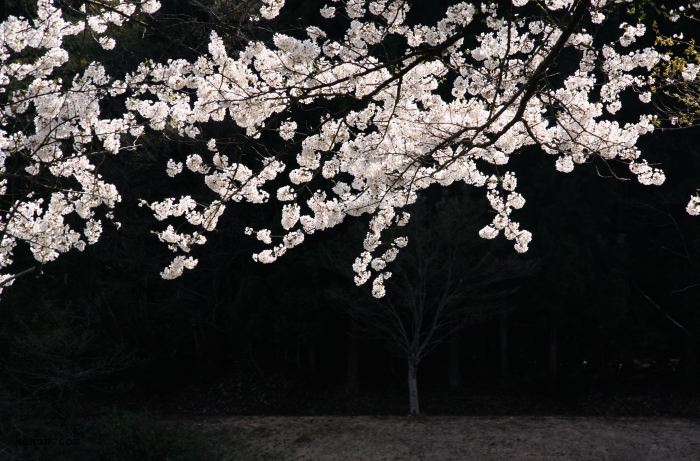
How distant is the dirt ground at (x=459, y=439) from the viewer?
10727 millimetres

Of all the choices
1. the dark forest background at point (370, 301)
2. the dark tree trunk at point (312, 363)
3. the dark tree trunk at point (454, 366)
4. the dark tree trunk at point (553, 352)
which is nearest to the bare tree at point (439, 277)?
the dark forest background at point (370, 301)

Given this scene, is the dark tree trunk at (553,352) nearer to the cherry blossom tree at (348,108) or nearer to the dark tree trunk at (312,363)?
the dark tree trunk at (312,363)

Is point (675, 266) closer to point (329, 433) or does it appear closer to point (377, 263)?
point (329, 433)

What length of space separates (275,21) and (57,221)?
1318 centimetres

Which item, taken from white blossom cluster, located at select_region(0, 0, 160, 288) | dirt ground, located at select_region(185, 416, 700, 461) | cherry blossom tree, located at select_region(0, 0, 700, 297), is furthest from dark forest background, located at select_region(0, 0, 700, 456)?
white blossom cluster, located at select_region(0, 0, 160, 288)

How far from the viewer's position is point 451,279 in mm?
14070

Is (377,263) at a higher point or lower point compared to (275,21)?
lower

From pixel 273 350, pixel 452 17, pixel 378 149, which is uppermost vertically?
pixel 452 17

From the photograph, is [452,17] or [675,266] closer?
[452,17]

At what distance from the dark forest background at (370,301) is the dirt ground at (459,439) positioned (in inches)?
106

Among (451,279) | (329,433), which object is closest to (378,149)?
(329,433)

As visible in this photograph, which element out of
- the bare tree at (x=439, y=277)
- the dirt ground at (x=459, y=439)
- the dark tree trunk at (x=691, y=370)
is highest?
the bare tree at (x=439, y=277)

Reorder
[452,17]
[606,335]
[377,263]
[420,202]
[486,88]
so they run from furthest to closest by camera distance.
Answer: [606,335] < [420,202] < [377,263] < [486,88] < [452,17]

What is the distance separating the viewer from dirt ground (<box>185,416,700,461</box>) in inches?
422
